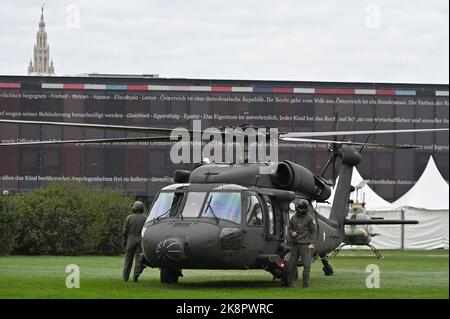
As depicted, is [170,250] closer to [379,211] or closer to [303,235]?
[303,235]

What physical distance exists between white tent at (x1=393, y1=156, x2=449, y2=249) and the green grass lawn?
1663cm

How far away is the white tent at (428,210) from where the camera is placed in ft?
144

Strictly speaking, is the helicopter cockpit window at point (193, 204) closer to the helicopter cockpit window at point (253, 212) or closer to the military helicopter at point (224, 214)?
the military helicopter at point (224, 214)

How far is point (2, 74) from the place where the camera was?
47.6 meters

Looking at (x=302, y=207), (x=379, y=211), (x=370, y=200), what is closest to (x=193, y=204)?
(x=302, y=207)

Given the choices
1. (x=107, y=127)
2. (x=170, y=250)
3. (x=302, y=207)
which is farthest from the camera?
(x=302, y=207)

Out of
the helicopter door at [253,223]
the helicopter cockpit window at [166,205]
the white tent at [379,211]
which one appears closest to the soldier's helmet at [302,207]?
the helicopter door at [253,223]

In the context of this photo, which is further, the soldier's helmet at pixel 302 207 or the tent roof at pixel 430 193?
the tent roof at pixel 430 193

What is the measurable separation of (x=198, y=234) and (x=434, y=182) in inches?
1106

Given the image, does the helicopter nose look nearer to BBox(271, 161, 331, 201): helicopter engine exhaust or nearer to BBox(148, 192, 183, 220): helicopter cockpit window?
BBox(148, 192, 183, 220): helicopter cockpit window

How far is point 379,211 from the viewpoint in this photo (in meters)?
42.7

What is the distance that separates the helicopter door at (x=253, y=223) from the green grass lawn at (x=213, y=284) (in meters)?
0.78

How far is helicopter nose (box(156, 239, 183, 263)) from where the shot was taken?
58.4 ft

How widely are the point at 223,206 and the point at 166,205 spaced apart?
110cm
